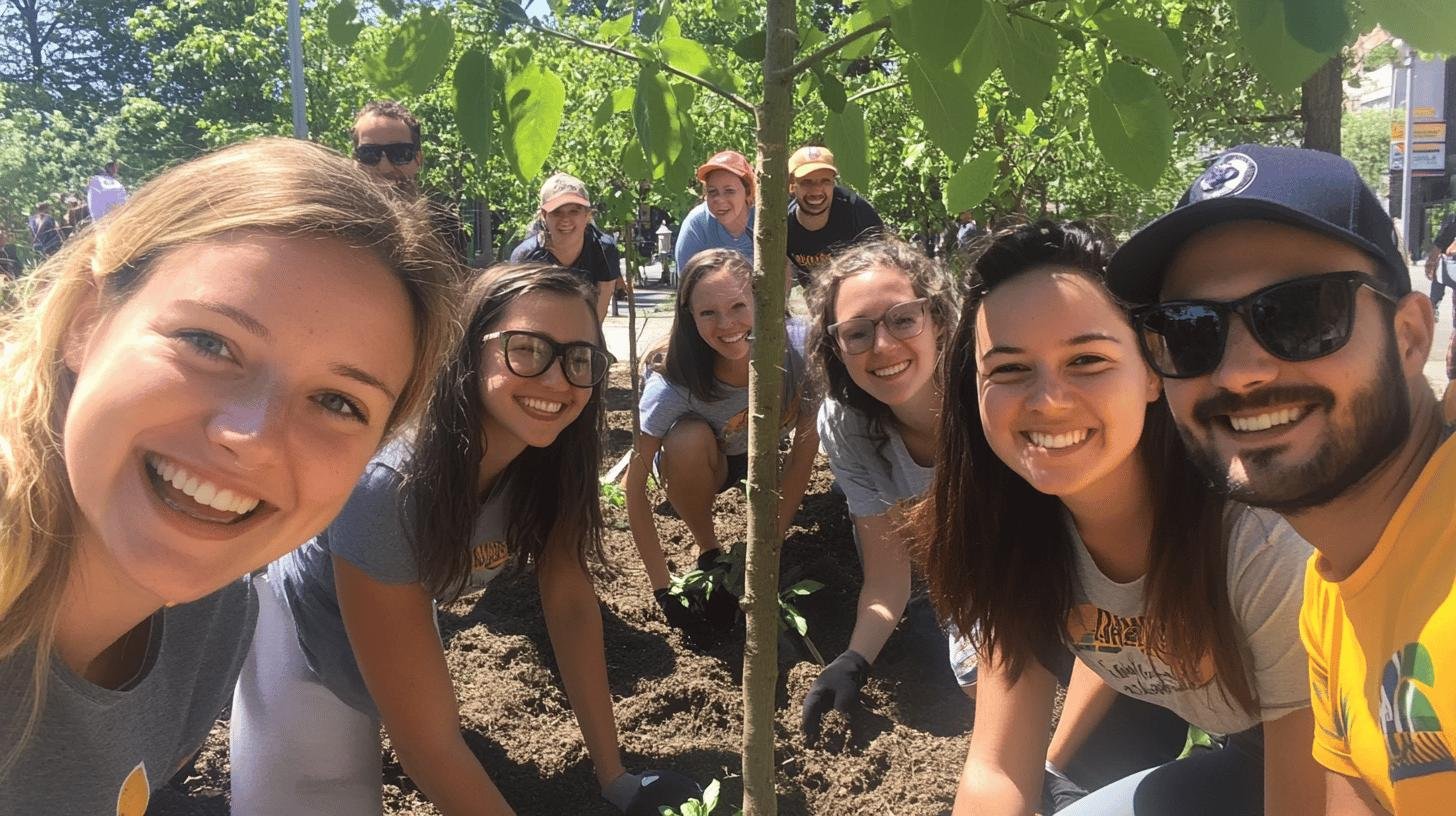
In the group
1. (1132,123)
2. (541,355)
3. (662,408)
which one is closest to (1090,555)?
(1132,123)

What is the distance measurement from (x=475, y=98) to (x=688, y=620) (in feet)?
7.94

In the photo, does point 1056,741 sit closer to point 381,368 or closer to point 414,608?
point 414,608

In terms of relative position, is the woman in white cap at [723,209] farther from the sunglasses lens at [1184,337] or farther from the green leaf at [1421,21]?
the green leaf at [1421,21]

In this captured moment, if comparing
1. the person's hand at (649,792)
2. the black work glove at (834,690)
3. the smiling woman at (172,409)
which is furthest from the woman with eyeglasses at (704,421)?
the smiling woman at (172,409)

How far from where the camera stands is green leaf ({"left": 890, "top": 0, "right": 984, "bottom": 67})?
1039 mm

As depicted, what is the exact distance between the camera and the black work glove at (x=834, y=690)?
2.78 meters

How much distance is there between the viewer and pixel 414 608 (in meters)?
2.10

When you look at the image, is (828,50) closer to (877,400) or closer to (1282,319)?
(1282,319)

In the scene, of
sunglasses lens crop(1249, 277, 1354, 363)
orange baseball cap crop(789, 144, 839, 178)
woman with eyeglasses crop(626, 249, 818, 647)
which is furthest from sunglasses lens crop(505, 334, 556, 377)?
orange baseball cap crop(789, 144, 839, 178)

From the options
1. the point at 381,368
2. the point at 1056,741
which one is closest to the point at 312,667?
the point at 381,368

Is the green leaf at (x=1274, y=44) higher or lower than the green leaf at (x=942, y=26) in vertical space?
lower

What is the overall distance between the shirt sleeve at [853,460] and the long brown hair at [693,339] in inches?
28.7

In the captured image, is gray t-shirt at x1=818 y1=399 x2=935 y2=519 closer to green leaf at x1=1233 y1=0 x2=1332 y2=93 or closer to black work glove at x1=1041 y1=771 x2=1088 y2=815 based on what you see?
black work glove at x1=1041 y1=771 x2=1088 y2=815

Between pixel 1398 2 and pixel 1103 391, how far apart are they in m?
0.83
